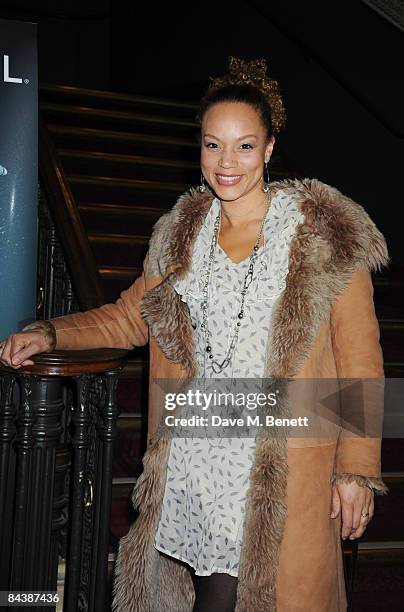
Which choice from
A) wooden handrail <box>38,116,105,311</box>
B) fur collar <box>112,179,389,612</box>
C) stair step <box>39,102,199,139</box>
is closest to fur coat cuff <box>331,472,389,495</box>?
fur collar <box>112,179,389,612</box>

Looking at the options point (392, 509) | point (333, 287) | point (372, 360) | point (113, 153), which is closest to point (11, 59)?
point (333, 287)

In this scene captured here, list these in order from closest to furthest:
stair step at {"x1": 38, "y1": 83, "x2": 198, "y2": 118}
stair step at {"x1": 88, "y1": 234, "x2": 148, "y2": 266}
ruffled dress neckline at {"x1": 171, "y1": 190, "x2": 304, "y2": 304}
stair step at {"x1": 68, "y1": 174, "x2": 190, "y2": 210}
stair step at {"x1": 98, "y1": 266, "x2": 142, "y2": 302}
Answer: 1. ruffled dress neckline at {"x1": 171, "y1": 190, "x2": 304, "y2": 304}
2. stair step at {"x1": 98, "y1": 266, "x2": 142, "y2": 302}
3. stair step at {"x1": 88, "y1": 234, "x2": 148, "y2": 266}
4. stair step at {"x1": 68, "y1": 174, "x2": 190, "y2": 210}
5. stair step at {"x1": 38, "y1": 83, "x2": 198, "y2": 118}

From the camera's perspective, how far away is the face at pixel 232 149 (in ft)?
6.74

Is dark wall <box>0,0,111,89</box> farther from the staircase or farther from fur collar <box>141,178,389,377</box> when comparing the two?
fur collar <box>141,178,389,377</box>

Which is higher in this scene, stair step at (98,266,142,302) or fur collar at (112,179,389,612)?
stair step at (98,266,142,302)

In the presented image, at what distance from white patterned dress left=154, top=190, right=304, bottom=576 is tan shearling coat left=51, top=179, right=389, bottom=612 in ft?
0.10

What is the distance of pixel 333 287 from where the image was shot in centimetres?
198

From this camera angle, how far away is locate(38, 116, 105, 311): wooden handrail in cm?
271

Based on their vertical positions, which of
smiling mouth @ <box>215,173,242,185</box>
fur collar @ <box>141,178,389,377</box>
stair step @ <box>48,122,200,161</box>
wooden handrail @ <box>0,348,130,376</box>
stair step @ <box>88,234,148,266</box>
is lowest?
wooden handrail @ <box>0,348,130,376</box>

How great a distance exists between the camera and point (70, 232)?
117 inches

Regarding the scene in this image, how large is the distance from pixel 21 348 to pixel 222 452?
531mm

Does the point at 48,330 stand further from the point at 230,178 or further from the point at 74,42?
the point at 74,42

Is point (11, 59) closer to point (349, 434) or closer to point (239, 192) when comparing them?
point (239, 192)

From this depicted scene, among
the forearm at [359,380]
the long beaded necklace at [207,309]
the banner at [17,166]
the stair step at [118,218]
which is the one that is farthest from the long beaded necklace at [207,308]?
the stair step at [118,218]
